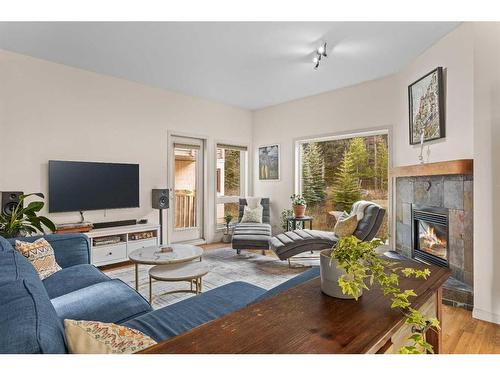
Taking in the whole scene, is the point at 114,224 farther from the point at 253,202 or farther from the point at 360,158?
the point at 360,158

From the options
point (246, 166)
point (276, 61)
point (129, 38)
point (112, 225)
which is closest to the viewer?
point (129, 38)

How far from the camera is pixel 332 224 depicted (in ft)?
16.5

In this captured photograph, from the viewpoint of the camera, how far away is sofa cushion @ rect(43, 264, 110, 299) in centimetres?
198

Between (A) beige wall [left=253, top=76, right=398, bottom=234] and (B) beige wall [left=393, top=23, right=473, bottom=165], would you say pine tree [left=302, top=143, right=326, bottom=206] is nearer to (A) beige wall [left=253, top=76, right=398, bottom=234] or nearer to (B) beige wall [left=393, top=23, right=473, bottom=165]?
(A) beige wall [left=253, top=76, right=398, bottom=234]

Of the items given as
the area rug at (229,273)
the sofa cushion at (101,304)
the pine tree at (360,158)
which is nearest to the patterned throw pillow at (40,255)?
the sofa cushion at (101,304)

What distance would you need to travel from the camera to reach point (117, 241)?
3885 mm

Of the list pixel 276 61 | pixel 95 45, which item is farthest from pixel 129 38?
pixel 276 61

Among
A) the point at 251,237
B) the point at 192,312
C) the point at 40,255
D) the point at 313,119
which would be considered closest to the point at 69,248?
the point at 40,255

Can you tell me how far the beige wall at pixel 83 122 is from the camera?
3355 mm

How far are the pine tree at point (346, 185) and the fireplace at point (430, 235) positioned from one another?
121 centimetres
